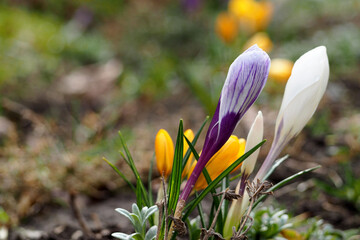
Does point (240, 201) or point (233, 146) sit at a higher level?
point (233, 146)

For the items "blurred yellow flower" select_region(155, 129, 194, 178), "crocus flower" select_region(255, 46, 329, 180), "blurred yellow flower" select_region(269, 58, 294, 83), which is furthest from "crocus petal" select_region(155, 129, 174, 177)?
"blurred yellow flower" select_region(269, 58, 294, 83)

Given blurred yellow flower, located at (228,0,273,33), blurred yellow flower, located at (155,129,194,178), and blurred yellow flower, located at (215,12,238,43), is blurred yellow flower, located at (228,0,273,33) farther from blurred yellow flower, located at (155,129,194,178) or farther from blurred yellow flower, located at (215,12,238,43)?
blurred yellow flower, located at (155,129,194,178)

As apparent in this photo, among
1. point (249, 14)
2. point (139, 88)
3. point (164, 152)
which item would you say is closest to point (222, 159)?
point (164, 152)

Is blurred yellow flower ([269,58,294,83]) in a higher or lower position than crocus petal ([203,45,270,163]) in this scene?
lower

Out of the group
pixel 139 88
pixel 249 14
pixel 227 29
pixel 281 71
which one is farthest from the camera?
pixel 249 14

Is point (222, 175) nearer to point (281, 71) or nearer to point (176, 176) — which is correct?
point (176, 176)

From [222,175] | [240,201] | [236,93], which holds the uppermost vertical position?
[236,93]

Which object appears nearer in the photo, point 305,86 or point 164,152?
point 305,86
